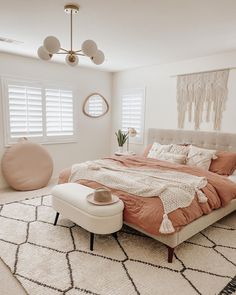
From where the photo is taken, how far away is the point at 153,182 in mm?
2783

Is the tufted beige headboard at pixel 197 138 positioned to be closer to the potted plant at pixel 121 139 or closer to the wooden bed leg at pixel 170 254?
the potted plant at pixel 121 139

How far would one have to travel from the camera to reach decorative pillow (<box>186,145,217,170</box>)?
3.65 metres

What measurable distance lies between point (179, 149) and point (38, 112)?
2.85 metres

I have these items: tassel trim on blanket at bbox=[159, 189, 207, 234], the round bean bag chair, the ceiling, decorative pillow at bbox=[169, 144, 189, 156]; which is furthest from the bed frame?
the round bean bag chair

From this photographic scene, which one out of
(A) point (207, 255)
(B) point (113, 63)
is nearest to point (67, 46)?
(B) point (113, 63)

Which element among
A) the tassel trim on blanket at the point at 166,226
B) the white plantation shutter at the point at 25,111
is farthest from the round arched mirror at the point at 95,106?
the tassel trim on blanket at the point at 166,226

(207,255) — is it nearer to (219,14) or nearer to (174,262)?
(174,262)

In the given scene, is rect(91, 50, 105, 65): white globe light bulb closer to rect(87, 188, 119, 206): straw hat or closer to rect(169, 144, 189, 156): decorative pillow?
rect(87, 188, 119, 206): straw hat

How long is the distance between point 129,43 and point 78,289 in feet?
10.5

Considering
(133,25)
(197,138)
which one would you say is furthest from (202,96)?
(133,25)

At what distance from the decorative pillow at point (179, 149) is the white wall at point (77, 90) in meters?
2.23

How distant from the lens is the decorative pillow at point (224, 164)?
3.55 meters

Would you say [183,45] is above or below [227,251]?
above

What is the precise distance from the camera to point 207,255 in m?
2.44
